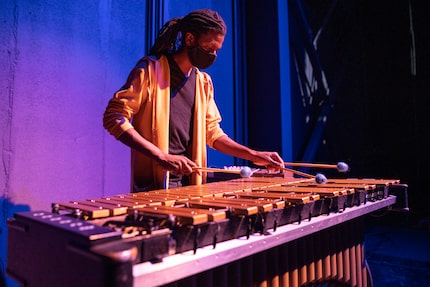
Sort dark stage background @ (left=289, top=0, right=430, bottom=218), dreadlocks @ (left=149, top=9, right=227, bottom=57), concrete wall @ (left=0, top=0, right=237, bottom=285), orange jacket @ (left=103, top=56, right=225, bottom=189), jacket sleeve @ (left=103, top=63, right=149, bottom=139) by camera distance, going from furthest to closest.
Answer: dark stage background @ (left=289, top=0, right=430, bottom=218) → concrete wall @ (left=0, top=0, right=237, bottom=285) → dreadlocks @ (left=149, top=9, right=227, bottom=57) → orange jacket @ (left=103, top=56, right=225, bottom=189) → jacket sleeve @ (left=103, top=63, right=149, bottom=139)

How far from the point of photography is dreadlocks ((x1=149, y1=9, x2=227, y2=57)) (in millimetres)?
2369

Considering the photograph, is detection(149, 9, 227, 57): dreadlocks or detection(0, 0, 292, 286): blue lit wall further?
detection(0, 0, 292, 286): blue lit wall

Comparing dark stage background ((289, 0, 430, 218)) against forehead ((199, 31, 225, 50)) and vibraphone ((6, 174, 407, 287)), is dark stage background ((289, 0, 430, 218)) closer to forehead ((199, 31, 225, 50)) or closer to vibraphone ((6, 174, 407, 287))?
forehead ((199, 31, 225, 50))

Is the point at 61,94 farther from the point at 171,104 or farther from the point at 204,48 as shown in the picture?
the point at 204,48

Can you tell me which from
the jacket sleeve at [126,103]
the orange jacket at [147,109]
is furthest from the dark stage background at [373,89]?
the jacket sleeve at [126,103]

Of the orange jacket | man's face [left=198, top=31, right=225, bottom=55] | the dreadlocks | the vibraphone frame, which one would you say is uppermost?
the dreadlocks

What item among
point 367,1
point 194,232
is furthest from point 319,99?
point 194,232

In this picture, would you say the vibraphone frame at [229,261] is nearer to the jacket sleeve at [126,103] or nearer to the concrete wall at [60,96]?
the jacket sleeve at [126,103]

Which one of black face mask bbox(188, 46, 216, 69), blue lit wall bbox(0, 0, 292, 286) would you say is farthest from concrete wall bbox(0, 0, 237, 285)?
black face mask bbox(188, 46, 216, 69)

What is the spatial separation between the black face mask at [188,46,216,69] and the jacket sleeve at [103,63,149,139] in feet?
1.16

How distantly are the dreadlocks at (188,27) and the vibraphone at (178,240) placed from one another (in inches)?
47.7

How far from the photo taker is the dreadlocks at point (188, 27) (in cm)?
237

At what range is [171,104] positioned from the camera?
2490mm

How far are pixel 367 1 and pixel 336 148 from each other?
3.51 metres
